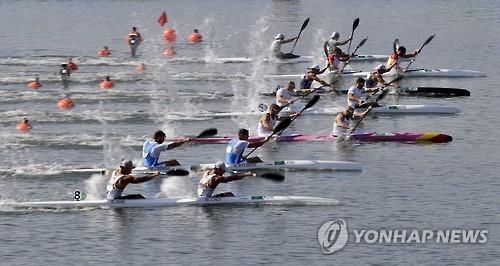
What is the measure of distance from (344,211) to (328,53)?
29.3 meters

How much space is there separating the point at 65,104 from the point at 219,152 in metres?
12.9

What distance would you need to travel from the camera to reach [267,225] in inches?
1642

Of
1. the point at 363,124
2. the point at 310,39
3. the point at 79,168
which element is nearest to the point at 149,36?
the point at 310,39

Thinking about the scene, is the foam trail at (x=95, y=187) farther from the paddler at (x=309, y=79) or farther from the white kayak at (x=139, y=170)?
the paddler at (x=309, y=79)

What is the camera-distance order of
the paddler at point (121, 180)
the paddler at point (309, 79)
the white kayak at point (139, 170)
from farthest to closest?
the paddler at point (309, 79)
the white kayak at point (139, 170)
the paddler at point (121, 180)

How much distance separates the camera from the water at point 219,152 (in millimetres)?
39844

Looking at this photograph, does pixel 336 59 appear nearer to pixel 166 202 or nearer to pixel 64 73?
pixel 64 73

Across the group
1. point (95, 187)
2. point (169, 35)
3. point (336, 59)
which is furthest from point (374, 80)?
point (169, 35)

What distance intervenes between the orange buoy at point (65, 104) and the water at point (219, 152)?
706 mm

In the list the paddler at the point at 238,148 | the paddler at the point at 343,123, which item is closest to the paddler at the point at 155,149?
the paddler at the point at 238,148

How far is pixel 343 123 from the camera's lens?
53844 millimetres

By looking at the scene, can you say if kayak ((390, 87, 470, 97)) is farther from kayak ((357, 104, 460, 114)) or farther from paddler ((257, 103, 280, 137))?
paddler ((257, 103, 280, 137))

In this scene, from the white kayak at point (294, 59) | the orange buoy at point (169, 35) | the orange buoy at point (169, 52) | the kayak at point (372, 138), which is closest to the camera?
the kayak at point (372, 138)

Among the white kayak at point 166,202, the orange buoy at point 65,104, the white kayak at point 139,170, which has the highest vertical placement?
the orange buoy at point 65,104
